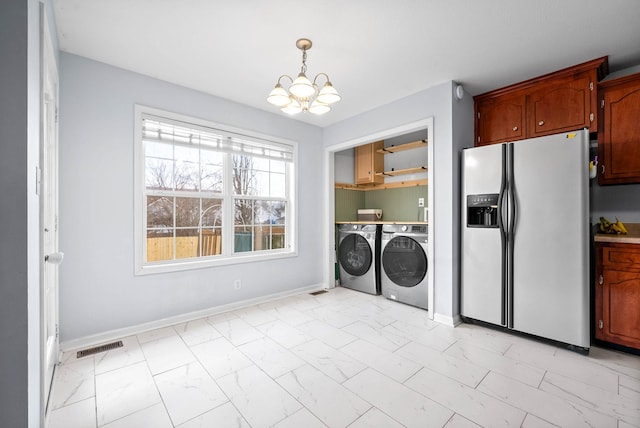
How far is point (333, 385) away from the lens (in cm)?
188

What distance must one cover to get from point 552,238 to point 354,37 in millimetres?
2374

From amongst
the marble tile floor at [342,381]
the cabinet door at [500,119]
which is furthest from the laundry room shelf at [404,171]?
the marble tile floor at [342,381]

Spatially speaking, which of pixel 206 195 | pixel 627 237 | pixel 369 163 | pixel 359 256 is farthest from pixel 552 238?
pixel 206 195

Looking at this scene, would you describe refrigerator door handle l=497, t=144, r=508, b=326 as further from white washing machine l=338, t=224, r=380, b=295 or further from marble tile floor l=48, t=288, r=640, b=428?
white washing machine l=338, t=224, r=380, b=295

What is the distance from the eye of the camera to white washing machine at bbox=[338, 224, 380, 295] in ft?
12.9

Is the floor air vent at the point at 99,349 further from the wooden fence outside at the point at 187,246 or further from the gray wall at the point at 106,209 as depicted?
the wooden fence outside at the point at 187,246

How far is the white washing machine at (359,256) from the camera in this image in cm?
392

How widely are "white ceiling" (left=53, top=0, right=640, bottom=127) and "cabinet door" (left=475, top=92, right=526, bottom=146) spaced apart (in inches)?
9.2

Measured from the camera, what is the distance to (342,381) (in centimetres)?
192

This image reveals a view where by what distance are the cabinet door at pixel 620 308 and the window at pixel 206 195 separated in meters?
3.27

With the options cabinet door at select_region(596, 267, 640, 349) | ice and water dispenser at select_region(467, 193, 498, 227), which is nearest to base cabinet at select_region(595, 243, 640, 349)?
cabinet door at select_region(596, 267, 640, 349)
